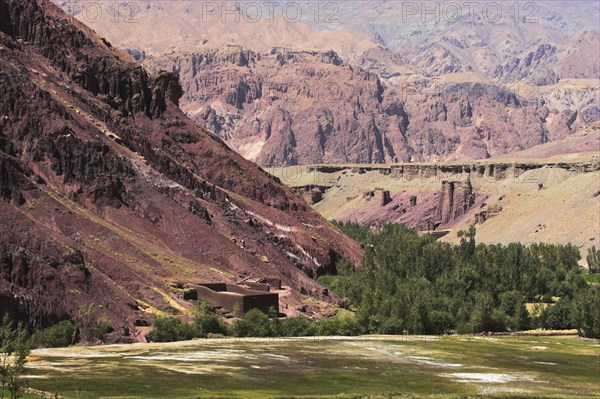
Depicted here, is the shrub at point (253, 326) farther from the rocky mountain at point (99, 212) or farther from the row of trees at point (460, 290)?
the row of trees at point (460, 290)

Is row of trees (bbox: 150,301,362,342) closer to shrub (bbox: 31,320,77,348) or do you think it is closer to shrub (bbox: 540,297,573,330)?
shrub (bbox: 31,320,77,348)

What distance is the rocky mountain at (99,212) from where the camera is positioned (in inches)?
4994

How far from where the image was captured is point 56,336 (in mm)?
114375

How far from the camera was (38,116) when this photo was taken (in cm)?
16550

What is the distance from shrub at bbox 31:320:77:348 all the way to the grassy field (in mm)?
3345

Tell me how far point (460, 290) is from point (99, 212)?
180 ft

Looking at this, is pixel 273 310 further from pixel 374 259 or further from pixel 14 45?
pixel 14 45

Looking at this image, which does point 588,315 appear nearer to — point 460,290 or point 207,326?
point 460,290

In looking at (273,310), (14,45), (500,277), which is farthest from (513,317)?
(14,45)

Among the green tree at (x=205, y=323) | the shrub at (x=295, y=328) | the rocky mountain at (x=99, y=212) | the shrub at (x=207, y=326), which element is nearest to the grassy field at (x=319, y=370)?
the shrub at (x=207, y=326)

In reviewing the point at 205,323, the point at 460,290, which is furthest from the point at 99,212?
the point at 460,290

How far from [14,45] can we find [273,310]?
74.4 meters

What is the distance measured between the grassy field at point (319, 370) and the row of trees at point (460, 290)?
1167cm

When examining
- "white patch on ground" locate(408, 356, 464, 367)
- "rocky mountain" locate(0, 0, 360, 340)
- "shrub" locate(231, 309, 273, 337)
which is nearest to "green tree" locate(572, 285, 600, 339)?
"white patch on ground" locate(408, 356, 464, 367)
